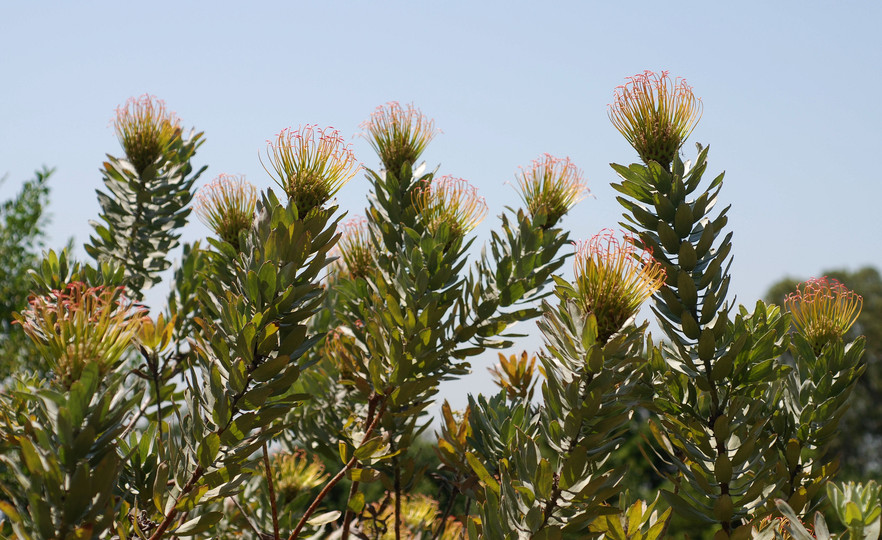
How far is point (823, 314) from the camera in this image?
3045 millimetres

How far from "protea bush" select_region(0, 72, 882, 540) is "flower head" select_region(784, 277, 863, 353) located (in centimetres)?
1

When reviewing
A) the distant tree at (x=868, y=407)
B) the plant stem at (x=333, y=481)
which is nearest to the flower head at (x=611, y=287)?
the plant stem at (x=333, y=481)

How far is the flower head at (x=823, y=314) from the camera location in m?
3.03

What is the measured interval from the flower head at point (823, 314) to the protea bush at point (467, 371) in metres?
0.01

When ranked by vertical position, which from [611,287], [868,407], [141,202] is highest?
[141,202]

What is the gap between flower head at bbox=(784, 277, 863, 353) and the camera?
3.03m

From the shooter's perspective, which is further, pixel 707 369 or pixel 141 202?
pixel 141 202

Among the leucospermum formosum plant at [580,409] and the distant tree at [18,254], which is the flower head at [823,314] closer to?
the leucospermum formosum plant at [580,409]

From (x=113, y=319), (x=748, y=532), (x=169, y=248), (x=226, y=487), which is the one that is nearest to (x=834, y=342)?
(x=748, y=532)

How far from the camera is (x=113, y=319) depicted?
86.1 inches

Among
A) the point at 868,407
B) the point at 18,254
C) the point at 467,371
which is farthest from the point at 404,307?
the point at 868,407

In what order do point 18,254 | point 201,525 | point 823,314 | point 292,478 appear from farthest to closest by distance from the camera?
point 18,254, point 292,478, point 823,314, point 201,525

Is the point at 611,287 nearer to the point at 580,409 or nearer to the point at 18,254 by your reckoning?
the point at 580,409

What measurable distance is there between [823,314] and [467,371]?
1595 mm
